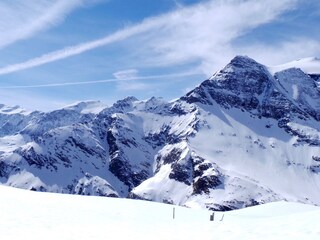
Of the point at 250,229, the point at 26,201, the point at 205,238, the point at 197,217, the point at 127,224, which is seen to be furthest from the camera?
the point at 26,201

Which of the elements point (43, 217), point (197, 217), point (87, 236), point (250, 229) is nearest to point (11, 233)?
point (87, 236)

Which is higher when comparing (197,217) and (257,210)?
(197,217)

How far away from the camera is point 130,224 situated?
2812 cm

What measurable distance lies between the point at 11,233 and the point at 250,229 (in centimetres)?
1197

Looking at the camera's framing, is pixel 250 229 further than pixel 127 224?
No

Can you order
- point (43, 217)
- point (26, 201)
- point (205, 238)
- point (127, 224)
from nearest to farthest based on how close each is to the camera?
point (205, 238) < point (127, 224) < point (43, 217) < point (26, 201)

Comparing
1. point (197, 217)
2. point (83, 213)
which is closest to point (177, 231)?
point (197, 217)

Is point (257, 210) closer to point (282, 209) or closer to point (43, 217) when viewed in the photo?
point (282, 209)

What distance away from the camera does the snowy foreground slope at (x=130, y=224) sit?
71.4ft

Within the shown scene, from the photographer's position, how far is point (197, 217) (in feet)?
111

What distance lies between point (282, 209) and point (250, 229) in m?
20.5

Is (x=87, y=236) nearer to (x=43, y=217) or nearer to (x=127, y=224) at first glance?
(x=127, y=224)

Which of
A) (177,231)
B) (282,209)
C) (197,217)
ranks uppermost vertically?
(177,231)

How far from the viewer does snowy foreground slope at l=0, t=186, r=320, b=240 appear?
21766 mm
